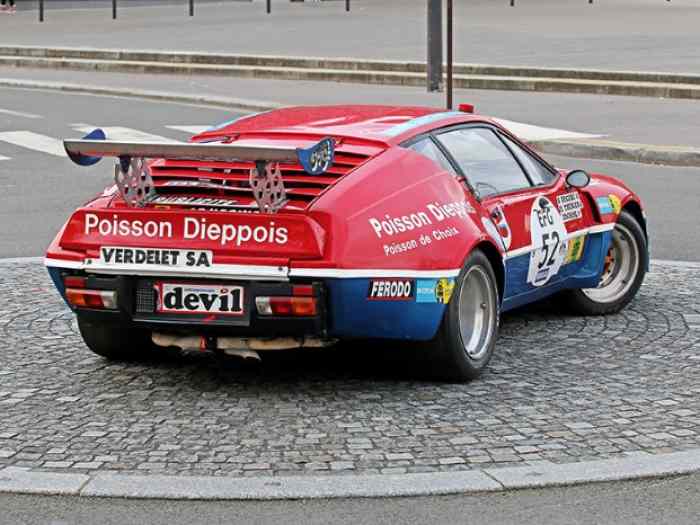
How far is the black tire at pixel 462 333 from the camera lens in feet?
24.1

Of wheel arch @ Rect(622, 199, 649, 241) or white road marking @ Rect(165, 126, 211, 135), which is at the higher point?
white road marking @ Rect(165, 126, 211, 135)

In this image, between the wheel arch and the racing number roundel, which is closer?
the racing number roundel

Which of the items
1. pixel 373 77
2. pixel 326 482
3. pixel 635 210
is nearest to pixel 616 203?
pixel 635 210

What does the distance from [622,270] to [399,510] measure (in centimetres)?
409

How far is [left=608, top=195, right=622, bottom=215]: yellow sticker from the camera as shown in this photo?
30.3 feet

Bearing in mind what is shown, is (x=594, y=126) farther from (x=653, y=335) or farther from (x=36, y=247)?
(x=653, y=335)

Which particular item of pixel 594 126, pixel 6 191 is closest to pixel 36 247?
pixel 6 191

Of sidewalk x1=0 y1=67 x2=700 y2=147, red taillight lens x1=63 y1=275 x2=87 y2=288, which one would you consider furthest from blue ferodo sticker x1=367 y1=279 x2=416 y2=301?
sidewalk x1=0 y1=67 x2=700 y2=147

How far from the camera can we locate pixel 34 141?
2016 cm


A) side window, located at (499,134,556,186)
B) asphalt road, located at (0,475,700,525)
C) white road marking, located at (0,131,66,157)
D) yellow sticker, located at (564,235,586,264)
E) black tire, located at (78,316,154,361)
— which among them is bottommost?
asphalt road, located at (0,475,700,525)

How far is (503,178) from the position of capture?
8.44 m

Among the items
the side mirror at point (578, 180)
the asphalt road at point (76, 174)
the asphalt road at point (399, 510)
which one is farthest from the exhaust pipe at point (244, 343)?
the asphalt road at point (76, 174)

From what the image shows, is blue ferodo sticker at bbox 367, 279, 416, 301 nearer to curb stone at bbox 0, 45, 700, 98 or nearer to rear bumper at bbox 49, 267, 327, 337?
rear bumper at bbox 49, 267, 327, 337

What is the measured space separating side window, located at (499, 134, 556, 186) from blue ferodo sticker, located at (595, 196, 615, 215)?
332 mm
